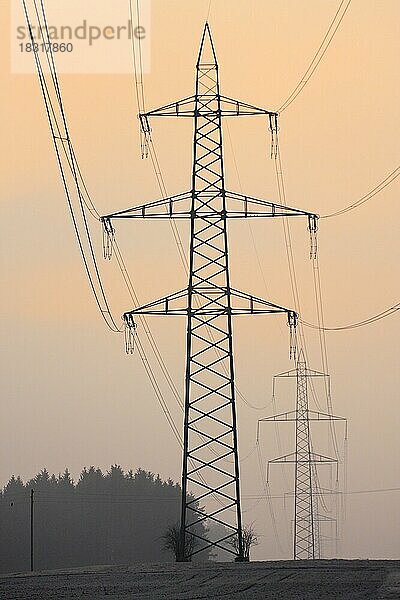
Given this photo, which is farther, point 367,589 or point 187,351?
point 187,351

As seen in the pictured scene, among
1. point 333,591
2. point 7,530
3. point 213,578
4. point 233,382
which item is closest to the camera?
point 333,591

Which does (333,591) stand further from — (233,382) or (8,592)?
(233,382)

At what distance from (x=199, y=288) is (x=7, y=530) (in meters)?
144

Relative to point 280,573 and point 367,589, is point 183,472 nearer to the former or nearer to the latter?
point 280,573

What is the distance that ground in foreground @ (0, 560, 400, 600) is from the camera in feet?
93.2

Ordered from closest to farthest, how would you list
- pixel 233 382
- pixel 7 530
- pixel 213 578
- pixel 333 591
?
pixel 333 591 < pixel 213 578 < pixel 233 382 < pixel 7 530

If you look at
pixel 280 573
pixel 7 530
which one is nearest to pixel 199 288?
pixel 280 573

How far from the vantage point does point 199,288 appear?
48750 mm

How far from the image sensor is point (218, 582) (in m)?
33.0

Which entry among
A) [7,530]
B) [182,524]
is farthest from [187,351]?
[7,530]

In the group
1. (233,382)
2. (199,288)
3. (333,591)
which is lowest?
(333,591)

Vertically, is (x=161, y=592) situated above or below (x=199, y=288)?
below

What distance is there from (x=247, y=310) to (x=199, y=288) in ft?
6.51

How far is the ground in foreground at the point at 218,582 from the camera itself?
28395 millimetres
